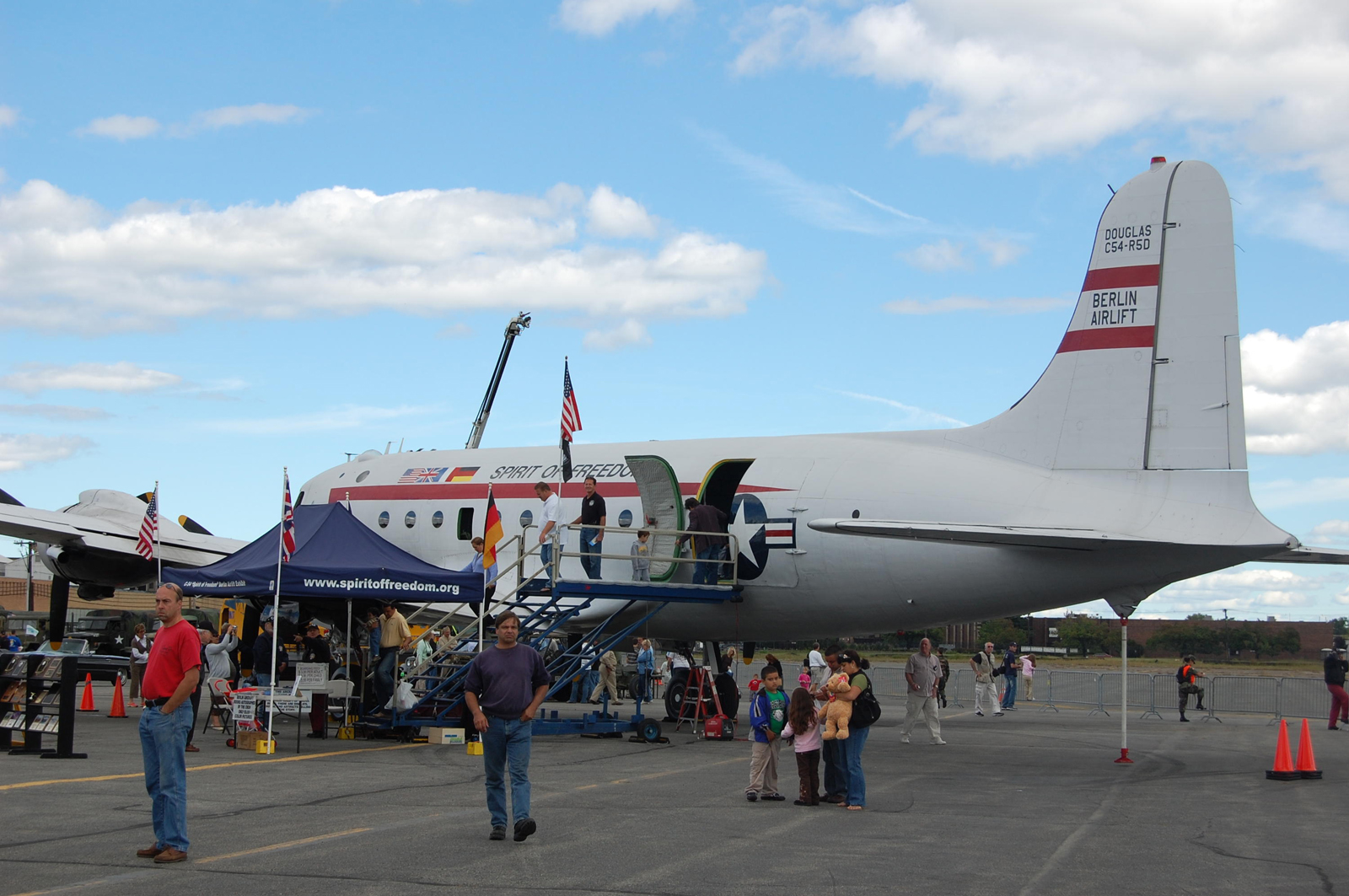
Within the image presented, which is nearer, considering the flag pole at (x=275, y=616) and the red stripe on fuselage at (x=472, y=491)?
the flag pole at (x=275, y=616)

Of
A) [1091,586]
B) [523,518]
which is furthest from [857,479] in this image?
[523,518]

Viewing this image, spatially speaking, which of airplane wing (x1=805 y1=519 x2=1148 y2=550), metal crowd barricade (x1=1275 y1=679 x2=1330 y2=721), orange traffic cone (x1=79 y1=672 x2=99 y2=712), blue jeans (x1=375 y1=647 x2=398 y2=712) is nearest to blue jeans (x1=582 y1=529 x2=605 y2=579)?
blue jeans (x1=375 y1=647 x2=398 y2=712)

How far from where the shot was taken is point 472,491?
24.2 m

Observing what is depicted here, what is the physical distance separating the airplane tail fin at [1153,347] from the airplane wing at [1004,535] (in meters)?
1.65

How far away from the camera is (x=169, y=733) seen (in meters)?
8.63

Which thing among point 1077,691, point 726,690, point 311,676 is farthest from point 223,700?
point 1077,691

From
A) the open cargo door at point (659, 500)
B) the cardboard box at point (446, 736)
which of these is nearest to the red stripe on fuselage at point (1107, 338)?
the open cargo door at point (659, 500)

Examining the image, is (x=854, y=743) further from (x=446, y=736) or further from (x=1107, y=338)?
(x=1107, y=338)

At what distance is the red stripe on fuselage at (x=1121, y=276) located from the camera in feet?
56.6

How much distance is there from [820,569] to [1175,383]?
578cm

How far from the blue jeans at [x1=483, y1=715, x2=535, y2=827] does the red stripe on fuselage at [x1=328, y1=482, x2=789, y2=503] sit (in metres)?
10.7

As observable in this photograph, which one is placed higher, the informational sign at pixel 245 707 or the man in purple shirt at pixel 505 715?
the man in purple shirt at pixel 505 715

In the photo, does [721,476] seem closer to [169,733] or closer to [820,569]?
[820,569]

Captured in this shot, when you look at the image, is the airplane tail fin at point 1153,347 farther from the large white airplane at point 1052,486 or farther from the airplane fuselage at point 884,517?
the airplane fuselage at point 884,517
